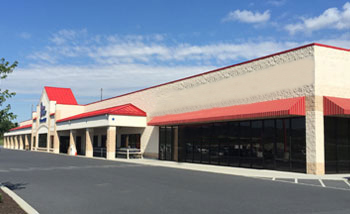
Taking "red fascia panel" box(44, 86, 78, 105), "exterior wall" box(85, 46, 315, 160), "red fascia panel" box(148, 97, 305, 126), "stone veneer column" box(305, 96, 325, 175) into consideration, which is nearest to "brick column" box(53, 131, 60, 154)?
"red fascia panel" box(44, 86, 78, 105)

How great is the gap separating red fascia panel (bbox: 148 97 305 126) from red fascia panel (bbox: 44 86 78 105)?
3284 cm

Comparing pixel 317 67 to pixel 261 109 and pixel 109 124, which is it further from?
pixel 109 124

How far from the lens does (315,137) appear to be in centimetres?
1909

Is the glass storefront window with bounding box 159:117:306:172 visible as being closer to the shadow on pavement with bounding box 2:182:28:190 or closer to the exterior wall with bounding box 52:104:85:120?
the shadow on pavement with bounding box 2:182:28:190

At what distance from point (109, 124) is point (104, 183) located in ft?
65.7

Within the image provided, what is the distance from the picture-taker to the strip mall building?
64.0 feet

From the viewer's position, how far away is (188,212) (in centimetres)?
896

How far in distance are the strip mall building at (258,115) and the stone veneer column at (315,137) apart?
0.16 ft

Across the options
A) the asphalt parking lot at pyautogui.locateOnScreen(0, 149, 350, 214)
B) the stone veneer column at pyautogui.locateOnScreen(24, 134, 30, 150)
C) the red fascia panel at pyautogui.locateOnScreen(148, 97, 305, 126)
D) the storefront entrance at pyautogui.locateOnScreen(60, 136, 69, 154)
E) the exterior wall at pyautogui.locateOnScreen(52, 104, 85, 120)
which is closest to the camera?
the asphalt parking lot at pyautogui.locateOnScreen(0, 149, 350, 214)

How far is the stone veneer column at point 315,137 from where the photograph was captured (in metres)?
19.1

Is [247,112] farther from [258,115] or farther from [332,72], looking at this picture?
[332,72]

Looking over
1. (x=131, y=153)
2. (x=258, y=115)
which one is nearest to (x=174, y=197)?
(x=258, y=115)

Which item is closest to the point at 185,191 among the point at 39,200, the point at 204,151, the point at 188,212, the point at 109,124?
the point at 188,212

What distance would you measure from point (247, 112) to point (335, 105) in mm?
5120
